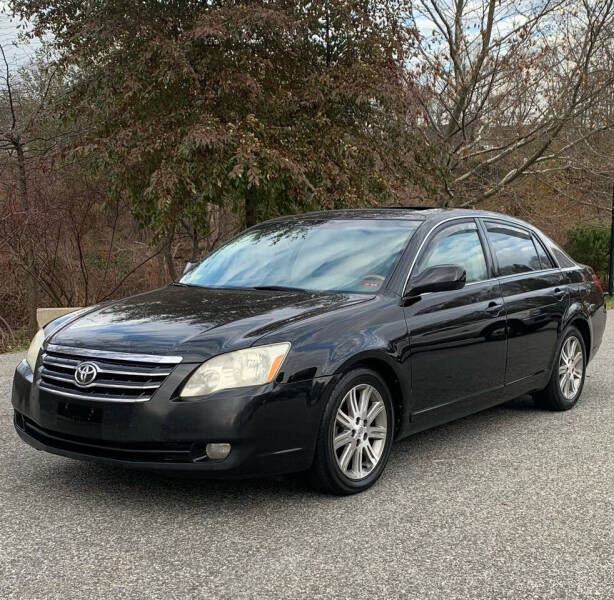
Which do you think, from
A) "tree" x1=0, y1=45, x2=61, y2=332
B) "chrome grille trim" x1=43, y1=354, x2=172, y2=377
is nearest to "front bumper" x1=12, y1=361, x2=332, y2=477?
"chrome grille trim" x1=43, y1=354, x2=172, y2=377

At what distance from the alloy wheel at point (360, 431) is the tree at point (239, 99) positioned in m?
6.83

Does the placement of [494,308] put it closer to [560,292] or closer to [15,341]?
[560,292]

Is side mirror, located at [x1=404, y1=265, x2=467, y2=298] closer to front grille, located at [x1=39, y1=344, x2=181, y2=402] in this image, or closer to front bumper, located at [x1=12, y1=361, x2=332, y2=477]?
front bumper, located at [x1=12, y1=361, x2=332, y2=477]

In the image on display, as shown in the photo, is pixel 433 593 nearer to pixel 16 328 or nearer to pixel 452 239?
pixel 452 239

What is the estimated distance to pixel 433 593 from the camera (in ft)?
10.7

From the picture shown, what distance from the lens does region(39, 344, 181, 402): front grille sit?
4.00 metres

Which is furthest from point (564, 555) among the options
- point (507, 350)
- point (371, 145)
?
point (371, 145)

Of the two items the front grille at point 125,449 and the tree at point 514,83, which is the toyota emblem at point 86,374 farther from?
the tree at point 514,83

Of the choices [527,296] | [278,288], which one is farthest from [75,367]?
[527,296]

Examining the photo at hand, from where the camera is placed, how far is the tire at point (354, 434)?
430 centimetres

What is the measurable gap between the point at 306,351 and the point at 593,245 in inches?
1009

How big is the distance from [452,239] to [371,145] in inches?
316

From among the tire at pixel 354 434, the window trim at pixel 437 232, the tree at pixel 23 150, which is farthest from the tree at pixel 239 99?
the tire at pixel 354 434

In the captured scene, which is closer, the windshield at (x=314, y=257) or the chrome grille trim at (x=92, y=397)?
the chrome grille trim at (x=92, y=397)
